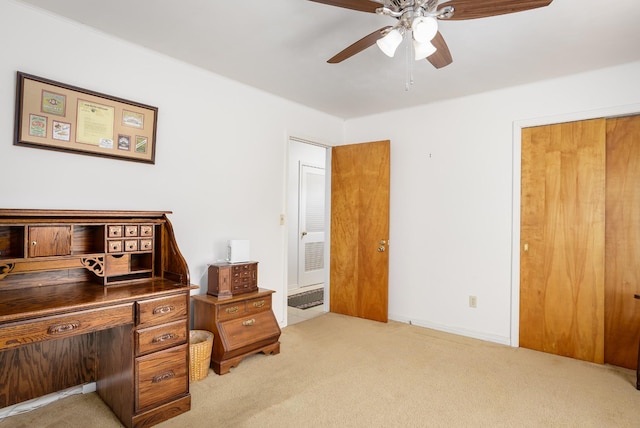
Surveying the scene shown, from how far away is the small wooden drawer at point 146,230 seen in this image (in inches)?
93.9

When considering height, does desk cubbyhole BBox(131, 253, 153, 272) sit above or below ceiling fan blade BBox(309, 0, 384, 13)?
below

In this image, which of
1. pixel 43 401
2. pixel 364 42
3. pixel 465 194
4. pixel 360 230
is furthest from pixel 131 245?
pixel 465 194

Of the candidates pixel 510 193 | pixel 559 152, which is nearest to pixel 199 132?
pixel 510 193

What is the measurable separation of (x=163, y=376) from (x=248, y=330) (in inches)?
33.3

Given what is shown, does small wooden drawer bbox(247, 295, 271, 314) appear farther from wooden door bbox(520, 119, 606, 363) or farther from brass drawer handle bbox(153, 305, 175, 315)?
wooden door bbox(520, 119, 606, 363)

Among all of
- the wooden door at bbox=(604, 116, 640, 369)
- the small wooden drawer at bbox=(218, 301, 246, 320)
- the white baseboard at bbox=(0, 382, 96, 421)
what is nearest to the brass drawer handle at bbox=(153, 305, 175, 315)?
the small wooden drawer at bbox=(218, 301, 246, 320)

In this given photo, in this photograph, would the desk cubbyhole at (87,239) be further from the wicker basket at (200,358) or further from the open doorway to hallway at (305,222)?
the open doorway to hallway at (305,222)

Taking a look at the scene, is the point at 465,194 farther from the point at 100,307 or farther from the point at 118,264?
the point at 100,307

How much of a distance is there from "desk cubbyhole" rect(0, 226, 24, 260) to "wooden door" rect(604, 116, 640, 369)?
4254 millimetres

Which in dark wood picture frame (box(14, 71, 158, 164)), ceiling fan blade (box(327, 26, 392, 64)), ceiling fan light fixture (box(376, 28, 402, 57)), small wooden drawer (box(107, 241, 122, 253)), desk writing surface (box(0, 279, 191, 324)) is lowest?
desk writing surface (box(0, 279, 191, 324))

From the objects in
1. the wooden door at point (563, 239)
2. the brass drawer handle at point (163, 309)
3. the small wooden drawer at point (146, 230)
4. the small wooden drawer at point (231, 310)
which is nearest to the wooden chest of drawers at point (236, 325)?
the small wooden drawer at point (231, 310)

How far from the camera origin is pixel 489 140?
11.4 feet

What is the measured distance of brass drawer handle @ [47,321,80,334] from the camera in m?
1.68

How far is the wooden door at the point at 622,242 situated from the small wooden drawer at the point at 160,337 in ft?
11.1
